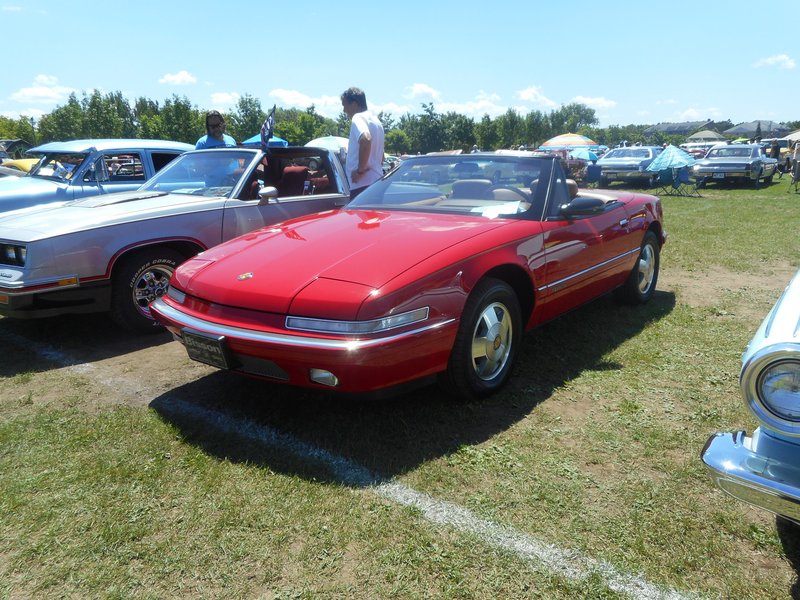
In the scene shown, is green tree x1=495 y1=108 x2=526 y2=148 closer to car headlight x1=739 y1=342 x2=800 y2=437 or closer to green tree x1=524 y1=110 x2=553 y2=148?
green tree x1=524 y1=110 x2=553 y2=148

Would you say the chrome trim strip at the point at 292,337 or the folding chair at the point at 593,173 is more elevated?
the folding chair at the point at 593,173

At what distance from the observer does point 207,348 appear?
2.85 metres

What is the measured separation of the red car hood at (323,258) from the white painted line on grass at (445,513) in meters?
0.68

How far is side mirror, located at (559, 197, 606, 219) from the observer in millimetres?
3682

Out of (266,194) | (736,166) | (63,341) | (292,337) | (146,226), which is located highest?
(736,166)

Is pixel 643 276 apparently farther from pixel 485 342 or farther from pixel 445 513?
pixel 445 513

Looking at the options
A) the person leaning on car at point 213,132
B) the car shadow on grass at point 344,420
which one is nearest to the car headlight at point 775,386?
the car shadow on grass at point 344,420

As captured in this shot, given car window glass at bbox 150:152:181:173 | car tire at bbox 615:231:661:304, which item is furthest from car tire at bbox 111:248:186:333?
car tire at bbox 615:231:661:304

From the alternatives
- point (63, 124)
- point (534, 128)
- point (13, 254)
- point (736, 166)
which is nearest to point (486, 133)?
point (534, 128)

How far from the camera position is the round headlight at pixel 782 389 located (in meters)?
1.75

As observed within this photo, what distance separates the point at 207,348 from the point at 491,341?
1.52 meters

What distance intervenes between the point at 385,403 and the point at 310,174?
127 inches

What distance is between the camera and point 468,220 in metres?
3.50

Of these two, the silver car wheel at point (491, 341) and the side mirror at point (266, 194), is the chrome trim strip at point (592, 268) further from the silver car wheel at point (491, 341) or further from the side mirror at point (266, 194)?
the side mirror at point (266, 194)
